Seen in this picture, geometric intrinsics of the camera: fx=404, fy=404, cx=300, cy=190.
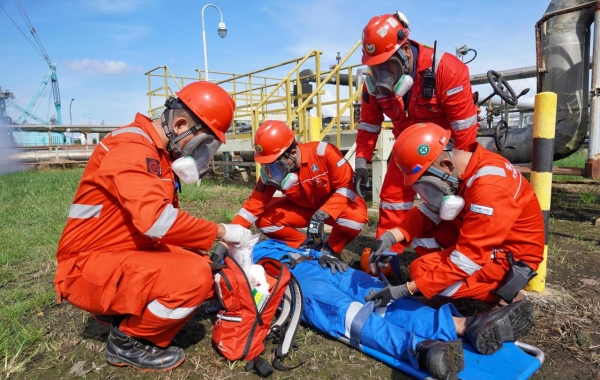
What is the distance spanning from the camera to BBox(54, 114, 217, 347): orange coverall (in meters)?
1.98

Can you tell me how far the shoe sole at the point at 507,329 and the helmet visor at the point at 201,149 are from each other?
5.76 feet

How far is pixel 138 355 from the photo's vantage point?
220cm

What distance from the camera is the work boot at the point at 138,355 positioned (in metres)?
2.19

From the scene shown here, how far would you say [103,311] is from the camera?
2.07 metres

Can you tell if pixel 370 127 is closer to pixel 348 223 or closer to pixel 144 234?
pixel 348 223

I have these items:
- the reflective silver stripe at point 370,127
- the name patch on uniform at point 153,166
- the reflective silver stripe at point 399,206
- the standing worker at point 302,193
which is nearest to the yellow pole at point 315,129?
the standing worker at point 302,193

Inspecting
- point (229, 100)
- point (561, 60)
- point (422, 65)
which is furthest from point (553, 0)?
point (229, 100)

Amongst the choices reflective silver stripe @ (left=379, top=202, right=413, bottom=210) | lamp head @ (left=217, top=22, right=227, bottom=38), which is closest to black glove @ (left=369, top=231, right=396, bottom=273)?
reflective silver stripe @ (left=379, top=202, right=413, bottom=210)

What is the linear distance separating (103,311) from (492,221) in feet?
6.86

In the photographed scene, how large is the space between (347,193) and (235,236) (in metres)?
1.67

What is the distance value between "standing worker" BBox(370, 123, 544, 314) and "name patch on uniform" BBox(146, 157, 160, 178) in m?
1.36

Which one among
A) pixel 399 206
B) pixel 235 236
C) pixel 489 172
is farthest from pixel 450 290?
pixel 235 236

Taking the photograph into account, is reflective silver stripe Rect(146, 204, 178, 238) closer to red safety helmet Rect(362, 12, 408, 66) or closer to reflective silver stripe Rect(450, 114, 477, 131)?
red safety helmet Rect(362, 12, 408, 66)

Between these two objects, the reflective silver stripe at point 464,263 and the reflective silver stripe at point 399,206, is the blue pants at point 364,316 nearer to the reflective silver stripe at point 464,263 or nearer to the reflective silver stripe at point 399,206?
the reflective silver stripe at point 464,263
